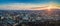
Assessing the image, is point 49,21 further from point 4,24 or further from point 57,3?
point 4,24

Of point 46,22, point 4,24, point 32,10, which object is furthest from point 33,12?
point 4,24

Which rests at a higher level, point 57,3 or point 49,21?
point 57,3

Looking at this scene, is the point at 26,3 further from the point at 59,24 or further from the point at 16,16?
the point at 59,24

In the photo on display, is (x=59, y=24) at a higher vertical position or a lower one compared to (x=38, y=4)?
lower

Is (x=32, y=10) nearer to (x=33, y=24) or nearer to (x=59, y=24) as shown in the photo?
(x=33, y=24)

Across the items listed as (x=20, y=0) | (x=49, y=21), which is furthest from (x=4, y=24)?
(x=49, y=21)

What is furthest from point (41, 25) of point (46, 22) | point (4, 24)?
point (4, 24)

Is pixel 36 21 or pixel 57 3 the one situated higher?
pixel 57 3
